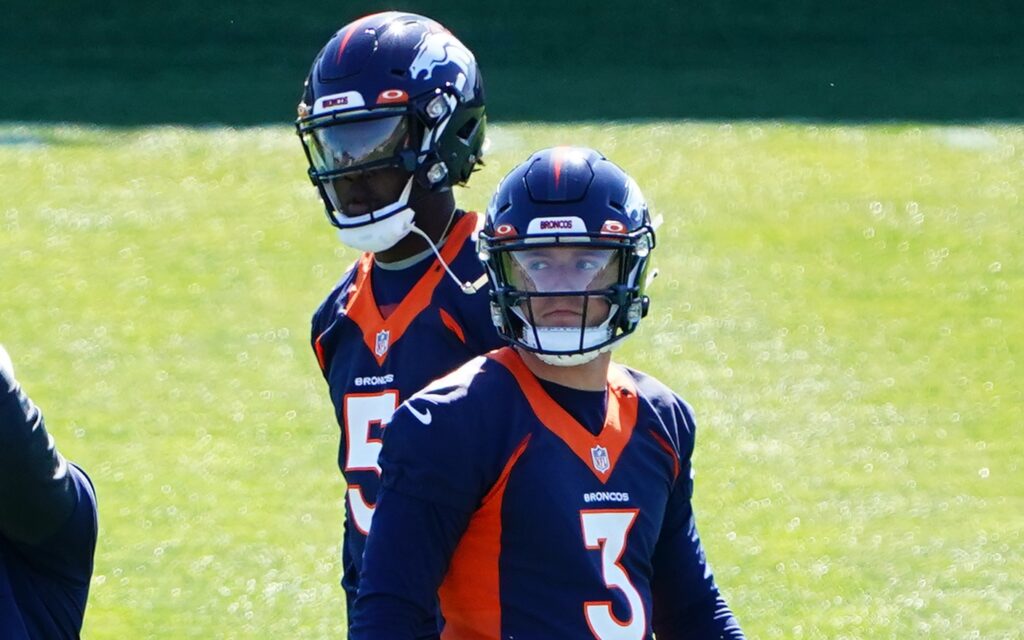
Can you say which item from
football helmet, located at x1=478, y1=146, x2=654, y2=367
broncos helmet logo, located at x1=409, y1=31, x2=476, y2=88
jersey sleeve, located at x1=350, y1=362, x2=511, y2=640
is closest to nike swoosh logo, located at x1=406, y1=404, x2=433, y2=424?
jersey sleeve, located at x1=350, y1=362, x2=511, y2=640

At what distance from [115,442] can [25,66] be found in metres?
6.23

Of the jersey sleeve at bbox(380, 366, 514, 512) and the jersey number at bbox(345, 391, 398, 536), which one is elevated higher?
the jersey sleeve at bbox(380, 366, 514, 512)

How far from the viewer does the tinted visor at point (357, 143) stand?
3.50 m

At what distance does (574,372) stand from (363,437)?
76 centimetres

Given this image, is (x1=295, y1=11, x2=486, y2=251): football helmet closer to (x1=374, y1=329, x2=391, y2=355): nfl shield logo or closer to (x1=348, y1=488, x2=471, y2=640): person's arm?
(x1=374, y1=329, x2=391, y2=355): nfl shield logo

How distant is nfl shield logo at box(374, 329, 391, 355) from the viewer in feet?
11.4

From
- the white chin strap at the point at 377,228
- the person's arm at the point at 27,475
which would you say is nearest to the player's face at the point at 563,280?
the white chin strap at the point at 377,228

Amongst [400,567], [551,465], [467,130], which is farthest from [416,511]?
[467,130]

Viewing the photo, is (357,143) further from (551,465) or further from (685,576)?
(685,576)

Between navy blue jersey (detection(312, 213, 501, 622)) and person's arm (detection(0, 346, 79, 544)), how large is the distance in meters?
0.71

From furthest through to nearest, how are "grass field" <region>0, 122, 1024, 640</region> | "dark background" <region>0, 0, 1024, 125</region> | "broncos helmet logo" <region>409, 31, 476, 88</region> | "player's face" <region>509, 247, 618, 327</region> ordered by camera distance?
"dark background" <region>0, 0, 1024, 125</region> < "grass field" <region>0, 122, 1024, 640</region> < "broncos helmet logo" <region>409, 31, 476, 88</region> < "player's face" <region>509, 247, 618, 327</region>

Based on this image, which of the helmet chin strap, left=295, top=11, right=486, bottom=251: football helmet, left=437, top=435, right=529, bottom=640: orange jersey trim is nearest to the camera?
left=437, top=435, right=529, bottom=640: orange jersey trim

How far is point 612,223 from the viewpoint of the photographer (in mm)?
2840

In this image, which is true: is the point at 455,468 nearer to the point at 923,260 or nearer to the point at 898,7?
the point at 923,260
